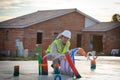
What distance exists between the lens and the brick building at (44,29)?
35.4 m

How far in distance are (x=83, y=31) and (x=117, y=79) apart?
28.3m

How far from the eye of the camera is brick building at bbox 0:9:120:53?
35375 millimetres

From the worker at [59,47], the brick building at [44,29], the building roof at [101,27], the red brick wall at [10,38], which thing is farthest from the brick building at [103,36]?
the worker at [59,47]

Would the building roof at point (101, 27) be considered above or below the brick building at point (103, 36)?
above

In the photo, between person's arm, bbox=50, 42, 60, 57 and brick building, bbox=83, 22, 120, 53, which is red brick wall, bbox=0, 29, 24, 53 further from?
person's arm, bbox=50, 42, 60, 57

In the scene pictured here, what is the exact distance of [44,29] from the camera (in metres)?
37.2

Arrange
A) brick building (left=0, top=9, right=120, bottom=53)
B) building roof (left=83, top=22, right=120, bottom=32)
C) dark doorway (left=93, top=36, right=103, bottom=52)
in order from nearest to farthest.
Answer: brick building (left=0, top=9, right=120, bottom=53)
building roof (left=83, top=22, right=120, bottom=32)
dark doorway (left=93, top=36, right=103, bottom=52)

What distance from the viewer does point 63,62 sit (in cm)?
1417

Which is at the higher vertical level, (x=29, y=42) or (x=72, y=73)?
(x=29, y=42)

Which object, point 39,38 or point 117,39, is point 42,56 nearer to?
point 39,38

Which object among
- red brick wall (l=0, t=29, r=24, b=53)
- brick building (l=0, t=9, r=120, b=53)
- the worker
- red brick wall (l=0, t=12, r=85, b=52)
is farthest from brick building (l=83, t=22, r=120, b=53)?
the worker

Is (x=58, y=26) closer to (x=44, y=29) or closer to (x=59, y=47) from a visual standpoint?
(x=44, y=29)

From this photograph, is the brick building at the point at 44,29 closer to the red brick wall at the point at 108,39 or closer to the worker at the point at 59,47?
the red brick wall at the point at 108,39

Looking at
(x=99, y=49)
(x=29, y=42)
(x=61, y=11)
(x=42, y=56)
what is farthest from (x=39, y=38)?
(x=42, y=56)
